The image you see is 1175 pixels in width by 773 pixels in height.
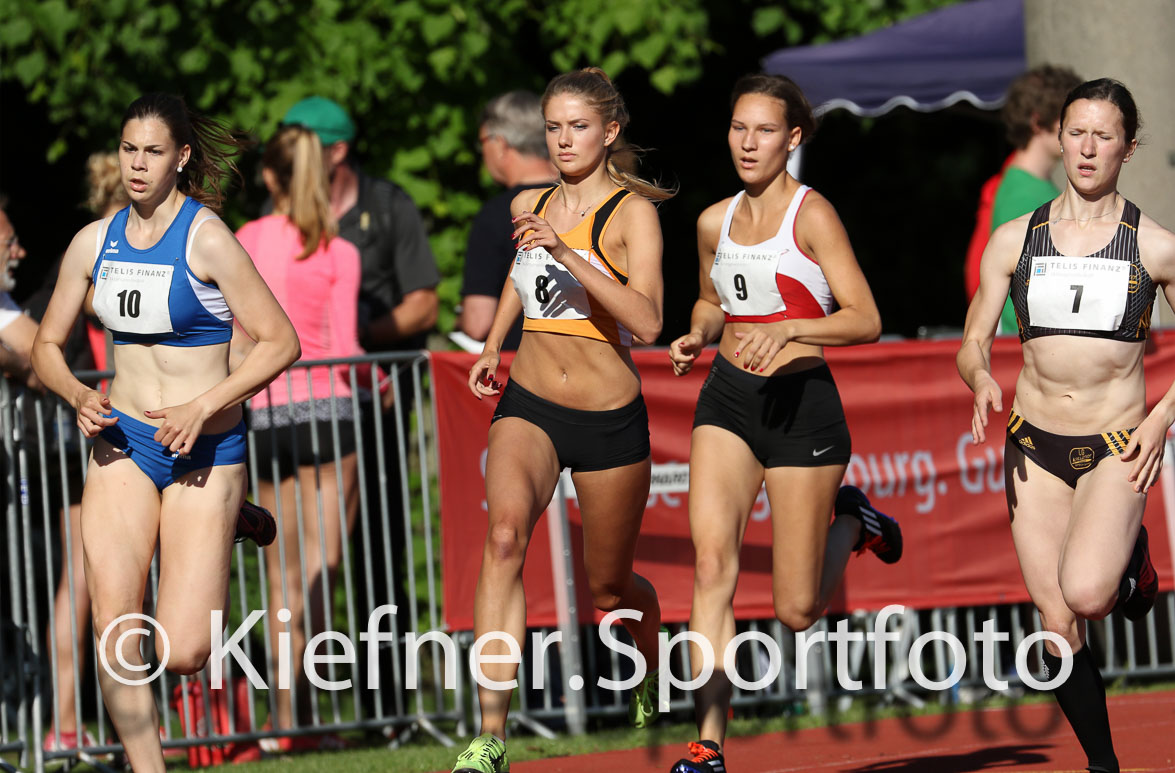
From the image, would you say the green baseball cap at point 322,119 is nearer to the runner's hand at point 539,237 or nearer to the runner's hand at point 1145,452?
the runner's hand at point 539,237

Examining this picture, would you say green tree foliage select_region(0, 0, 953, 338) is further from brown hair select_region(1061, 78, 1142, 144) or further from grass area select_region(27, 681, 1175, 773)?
brown hair select_region(1061, 78, 1142, 144)

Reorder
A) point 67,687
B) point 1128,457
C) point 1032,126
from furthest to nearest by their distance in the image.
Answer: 1. point 1032,126
2. point 67,687
3. point 1128,457

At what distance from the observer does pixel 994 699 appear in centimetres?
856

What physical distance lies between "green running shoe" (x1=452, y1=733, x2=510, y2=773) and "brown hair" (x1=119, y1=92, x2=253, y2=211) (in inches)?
83.4

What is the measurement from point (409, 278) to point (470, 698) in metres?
2.41

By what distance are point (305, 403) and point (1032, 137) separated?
12.5 feet

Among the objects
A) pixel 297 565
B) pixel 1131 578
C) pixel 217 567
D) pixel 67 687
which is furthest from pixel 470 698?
pixel 1131 578

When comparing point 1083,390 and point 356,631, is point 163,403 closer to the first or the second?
point 356,631

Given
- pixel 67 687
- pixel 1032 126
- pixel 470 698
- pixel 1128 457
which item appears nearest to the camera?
pixel 1128 457

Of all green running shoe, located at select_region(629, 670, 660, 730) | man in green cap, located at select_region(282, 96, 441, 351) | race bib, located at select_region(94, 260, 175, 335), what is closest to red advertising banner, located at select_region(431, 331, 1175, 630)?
man in green cap, located at select_region(282, 96, 441, 351)

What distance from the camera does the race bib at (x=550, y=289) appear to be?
5.97 metres

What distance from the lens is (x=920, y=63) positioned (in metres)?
10.6

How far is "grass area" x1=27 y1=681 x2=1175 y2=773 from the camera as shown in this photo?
7.29 m

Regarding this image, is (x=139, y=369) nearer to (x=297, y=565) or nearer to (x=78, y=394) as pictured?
(x=78, y=394)
